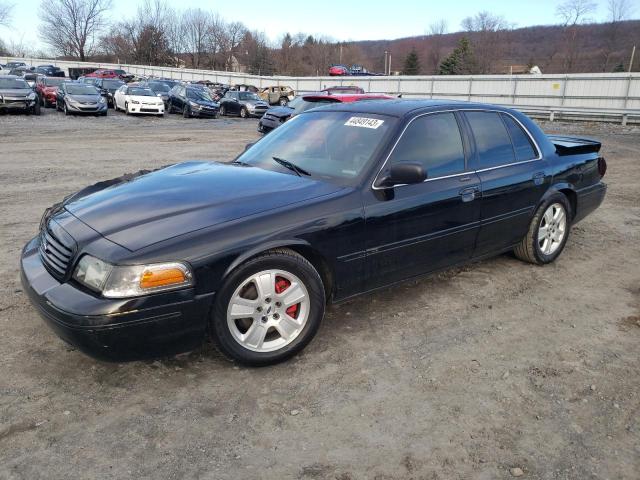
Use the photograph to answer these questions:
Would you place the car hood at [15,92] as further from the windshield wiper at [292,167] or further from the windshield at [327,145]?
the windshield wiper at [292,167]

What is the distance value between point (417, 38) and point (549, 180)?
396ft

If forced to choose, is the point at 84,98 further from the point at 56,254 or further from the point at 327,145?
the point at 56,254

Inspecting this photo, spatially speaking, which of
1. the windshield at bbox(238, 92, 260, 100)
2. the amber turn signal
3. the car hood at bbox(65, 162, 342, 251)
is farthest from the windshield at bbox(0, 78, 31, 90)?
the amber turn signal

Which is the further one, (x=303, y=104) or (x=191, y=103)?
(x=191, y=103)

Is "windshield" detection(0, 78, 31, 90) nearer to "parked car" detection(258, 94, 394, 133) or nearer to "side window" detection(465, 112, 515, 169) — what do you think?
"parked car" detection(258, 94, 394, 133)

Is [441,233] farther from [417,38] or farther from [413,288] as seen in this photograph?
[417,38]

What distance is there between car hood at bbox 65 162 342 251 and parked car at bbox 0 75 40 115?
19.7 metres

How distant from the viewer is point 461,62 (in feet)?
237

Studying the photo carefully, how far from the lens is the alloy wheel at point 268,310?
9.87ft

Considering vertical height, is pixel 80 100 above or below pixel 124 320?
above

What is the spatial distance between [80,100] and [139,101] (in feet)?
8.37

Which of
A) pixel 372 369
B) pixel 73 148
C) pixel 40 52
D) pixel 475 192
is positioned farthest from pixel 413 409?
pixel 40 52

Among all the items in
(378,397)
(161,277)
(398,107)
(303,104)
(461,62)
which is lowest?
(378,397)

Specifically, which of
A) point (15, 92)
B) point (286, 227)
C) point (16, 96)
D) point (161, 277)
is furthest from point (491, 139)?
point (15, 92)
